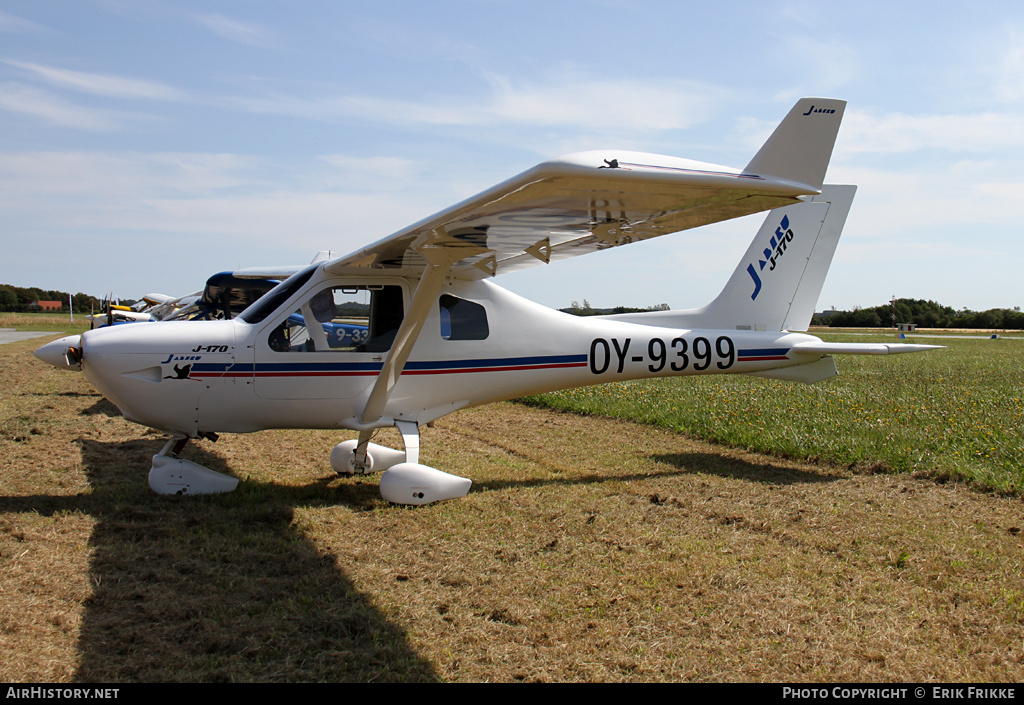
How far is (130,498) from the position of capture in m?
5.77

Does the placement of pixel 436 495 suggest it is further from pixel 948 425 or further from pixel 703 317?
pixel 948 425

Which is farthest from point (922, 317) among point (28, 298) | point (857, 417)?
point (28, 298)

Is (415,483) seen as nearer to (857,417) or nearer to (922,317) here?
(857,417)

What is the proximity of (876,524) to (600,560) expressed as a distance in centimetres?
234

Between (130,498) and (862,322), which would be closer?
(130,498)

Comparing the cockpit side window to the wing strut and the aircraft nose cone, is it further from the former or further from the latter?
the aircraft nose cone

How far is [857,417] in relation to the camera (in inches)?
371

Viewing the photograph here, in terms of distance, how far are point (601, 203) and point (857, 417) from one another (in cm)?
731

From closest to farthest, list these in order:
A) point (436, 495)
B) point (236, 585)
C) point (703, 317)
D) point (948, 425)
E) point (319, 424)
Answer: point (236, 585), point (436, 495), point (319, 424), point (703, 317), point (948, 425)

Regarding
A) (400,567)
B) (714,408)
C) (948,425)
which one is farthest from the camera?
(714,408)

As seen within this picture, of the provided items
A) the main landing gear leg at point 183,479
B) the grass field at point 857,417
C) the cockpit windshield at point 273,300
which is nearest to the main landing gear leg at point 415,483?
the main landing gear leg at point 183,479

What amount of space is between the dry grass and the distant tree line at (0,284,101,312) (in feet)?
328

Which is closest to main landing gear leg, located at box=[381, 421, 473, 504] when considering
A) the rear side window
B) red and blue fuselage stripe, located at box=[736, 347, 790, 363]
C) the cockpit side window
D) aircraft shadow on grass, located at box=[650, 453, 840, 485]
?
the cockpit side window
